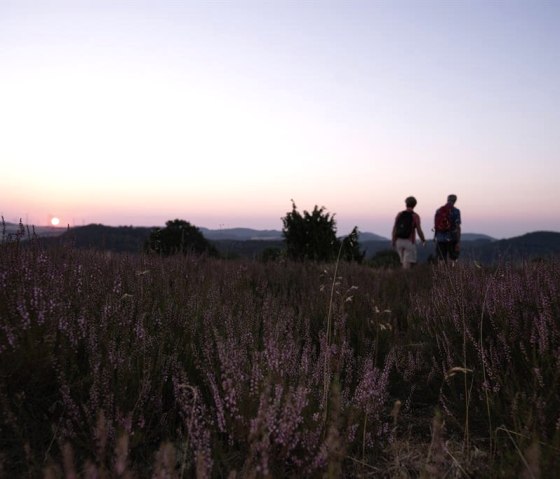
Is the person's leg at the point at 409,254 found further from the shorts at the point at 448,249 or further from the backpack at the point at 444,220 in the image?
the backpack at the point at 444,220

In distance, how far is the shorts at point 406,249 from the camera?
1009 centimetres

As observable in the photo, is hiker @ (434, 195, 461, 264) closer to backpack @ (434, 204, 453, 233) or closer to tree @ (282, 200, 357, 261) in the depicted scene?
backpack @ (434, 204, 453, 233)

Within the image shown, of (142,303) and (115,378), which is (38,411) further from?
(142,303)

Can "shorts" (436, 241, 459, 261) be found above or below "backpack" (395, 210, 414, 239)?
below

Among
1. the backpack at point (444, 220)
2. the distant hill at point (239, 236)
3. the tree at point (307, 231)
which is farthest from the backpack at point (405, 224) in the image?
the distant hill at point (239, 236)

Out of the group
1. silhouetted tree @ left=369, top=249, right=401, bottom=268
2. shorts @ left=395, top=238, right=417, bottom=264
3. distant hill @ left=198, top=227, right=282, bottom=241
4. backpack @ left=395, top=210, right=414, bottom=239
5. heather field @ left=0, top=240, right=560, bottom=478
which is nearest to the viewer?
heather field @ left=0, top=240, right=560, bottom=478

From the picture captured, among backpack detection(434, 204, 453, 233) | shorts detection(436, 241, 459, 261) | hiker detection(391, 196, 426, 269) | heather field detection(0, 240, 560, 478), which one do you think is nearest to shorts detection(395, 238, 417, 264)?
hiker detection(391, 196, 426, 269)

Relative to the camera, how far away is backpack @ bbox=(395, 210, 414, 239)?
9.91m

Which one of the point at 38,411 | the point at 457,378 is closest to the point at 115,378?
the point at 38,411

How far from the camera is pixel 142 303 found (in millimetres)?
3209

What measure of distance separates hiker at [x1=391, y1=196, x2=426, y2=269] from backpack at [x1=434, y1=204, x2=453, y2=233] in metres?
0.45

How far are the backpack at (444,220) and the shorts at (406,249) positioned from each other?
0.65 metres

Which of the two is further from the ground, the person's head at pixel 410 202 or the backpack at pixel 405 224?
the person's head at pixel 410 202

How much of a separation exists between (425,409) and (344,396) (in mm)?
701
